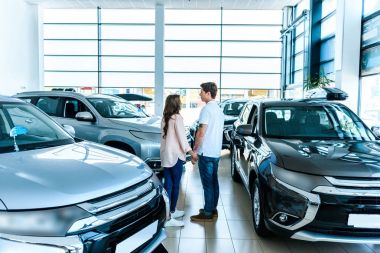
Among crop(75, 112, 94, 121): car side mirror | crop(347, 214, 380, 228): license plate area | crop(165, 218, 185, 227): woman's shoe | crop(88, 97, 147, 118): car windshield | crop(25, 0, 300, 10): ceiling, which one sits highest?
crop(25, 0, 300, 10): ceiling

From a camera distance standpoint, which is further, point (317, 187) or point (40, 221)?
point (317, 187)

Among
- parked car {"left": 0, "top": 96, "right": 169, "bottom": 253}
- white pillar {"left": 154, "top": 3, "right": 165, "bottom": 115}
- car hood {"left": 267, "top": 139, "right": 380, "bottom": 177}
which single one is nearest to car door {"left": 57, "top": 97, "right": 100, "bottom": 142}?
parked car {"left": 0, "top": 96, "right": 169, "bottom": 253}

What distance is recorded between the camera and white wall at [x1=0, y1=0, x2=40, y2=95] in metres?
12.4

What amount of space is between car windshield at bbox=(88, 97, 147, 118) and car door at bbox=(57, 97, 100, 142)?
21 cm

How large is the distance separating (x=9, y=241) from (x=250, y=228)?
2.52m

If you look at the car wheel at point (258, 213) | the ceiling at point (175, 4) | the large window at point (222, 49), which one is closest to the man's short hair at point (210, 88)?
the car wheel at point (258, 213)

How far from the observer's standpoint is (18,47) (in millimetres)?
13391

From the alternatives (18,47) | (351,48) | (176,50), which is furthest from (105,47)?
(351,48)

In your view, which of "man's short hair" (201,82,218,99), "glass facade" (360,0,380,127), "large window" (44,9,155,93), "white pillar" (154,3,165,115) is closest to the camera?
"man's short hair" (201,82,218,99)

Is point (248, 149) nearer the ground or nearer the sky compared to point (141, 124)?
nearer the ground

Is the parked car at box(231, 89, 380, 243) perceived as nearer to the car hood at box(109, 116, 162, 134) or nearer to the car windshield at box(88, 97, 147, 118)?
the car hood at box(109, 116, 162, 134)

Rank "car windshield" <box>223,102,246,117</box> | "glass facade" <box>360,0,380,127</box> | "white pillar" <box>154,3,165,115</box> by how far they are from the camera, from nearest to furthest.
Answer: "glass facade" <box>360,0,380,127</box> < "car windshield" <box>223,102,246,117</box> < "white pillar" <box>154,3,165,115</box>

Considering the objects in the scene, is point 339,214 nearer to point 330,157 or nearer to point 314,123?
point 330,157

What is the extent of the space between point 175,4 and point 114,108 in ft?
31.1
